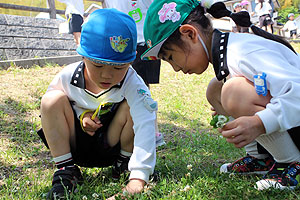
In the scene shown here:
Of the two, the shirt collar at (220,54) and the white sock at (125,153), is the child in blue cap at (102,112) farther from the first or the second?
the shirt collar at (220,54)

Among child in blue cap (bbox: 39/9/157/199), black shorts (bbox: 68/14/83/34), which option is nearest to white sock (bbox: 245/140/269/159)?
child in blue cap (bbox: 39/9/157/199)

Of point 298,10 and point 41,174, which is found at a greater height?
point 41,174

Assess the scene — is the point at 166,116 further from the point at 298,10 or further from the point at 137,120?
the point at 298,10

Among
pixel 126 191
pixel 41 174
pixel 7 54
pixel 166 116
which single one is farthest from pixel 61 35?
pixel 126 191

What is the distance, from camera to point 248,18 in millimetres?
2092

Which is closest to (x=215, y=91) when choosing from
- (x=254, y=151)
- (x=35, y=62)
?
(x=254, y=151)

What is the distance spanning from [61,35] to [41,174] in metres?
6.20

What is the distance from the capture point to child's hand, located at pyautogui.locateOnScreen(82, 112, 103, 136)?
208 centimetres

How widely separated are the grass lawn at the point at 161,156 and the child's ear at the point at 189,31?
0.77 meters

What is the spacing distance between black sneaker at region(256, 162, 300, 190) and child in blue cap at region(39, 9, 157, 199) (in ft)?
2.08

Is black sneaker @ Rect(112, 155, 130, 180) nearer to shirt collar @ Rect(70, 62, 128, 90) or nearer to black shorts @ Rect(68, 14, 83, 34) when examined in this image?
shirt collar @ Rect(70, 62, 128, 90)

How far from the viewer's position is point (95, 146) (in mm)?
2230

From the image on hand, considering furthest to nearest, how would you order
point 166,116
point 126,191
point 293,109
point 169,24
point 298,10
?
point 298,10 → point 166,116 → point 169,24 → point 126,191 → point 293,109

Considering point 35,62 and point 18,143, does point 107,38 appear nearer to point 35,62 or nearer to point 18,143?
point 18,143
